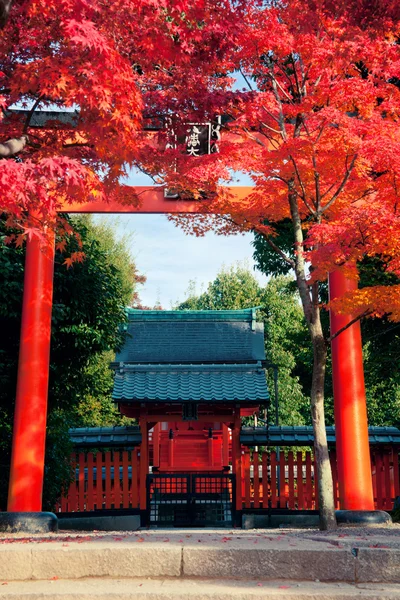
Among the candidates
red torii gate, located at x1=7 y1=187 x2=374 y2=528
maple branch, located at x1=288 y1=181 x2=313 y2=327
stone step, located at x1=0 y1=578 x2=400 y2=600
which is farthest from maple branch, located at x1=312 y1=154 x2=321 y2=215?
stone step, located at x1=0 y1=578 x2=400 y2=600

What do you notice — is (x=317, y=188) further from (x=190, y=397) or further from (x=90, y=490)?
(x=90, y=490)

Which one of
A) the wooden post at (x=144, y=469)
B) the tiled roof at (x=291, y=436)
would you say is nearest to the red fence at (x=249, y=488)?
the wooden post at (x=144, y=469)

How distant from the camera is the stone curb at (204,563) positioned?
5191mm

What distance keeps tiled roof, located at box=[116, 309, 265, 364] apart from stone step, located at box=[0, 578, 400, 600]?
34.4 ft

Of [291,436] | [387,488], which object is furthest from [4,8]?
[387,488]

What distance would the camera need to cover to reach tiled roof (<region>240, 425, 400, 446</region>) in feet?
47.1

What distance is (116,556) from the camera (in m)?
5.28

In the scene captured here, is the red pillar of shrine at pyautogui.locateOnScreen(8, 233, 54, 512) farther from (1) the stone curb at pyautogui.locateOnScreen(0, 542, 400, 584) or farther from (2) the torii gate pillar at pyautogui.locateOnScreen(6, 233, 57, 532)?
(1) the stone curb at pyautogui.locateOnScreen(0, 542, 400, 584)

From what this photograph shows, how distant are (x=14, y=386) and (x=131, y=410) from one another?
4216mm

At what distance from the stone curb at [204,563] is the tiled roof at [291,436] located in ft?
29.5

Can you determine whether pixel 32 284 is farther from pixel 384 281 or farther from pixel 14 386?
pixel 384 281

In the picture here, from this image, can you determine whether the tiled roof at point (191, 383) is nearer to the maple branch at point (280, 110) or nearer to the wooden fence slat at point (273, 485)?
the wooden fence slat at point (273, 485)

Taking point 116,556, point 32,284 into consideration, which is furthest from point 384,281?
point 116,556

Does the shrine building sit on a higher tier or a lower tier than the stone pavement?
higher
